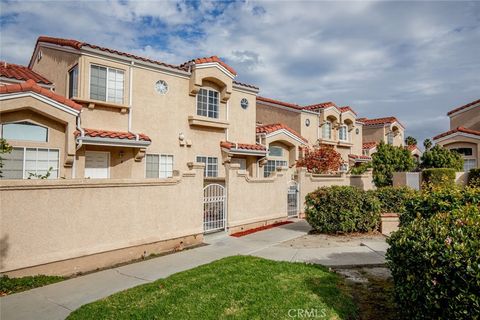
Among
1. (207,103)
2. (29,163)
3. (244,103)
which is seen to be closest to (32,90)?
(29,163)

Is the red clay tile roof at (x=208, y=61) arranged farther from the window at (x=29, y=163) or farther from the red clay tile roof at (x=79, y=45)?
the window at (x=29, y=163)

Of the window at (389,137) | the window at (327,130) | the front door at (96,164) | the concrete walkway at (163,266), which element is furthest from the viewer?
the window at (389,137)

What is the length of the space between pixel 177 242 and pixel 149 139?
18.3ft

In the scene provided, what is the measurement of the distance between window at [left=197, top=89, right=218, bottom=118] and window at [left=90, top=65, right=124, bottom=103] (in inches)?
165

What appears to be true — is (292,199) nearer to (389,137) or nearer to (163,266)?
(163,266)

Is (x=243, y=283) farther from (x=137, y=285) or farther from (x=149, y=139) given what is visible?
(x=149, y=139)

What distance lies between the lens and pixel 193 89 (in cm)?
1653

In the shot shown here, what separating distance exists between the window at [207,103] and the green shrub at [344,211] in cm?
766

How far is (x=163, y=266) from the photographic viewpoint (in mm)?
8562

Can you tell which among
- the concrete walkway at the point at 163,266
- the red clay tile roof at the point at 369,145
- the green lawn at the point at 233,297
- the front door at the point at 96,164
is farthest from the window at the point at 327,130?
the green lawn at the point at 233,297

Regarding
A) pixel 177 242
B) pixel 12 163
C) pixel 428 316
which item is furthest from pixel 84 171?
pixel 428 316

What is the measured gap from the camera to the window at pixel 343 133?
29.1 meters

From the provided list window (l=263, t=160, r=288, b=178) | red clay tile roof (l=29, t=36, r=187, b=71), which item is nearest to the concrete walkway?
window (l=263, t=160, r=288, b=178)

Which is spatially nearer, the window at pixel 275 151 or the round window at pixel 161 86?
the round window at pixel 161 86
